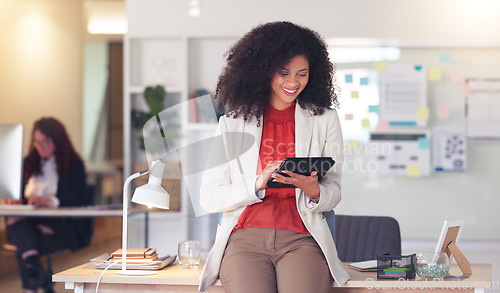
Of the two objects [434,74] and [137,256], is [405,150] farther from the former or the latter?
[137,256]

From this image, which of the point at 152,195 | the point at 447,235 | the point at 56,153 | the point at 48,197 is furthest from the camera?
the point at 56,153

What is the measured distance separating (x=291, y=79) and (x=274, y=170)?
383 millimetres

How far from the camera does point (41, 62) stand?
20.7ft

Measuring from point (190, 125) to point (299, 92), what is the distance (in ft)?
8.44

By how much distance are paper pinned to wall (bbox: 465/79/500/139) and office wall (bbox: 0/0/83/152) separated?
3.73 metres

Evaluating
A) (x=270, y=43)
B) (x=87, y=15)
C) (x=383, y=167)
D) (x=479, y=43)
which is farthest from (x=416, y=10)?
(x=87, y=15)

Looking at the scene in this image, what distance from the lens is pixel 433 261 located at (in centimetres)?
217

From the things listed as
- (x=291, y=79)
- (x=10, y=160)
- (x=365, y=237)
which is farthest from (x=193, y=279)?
(x=10, y=160)

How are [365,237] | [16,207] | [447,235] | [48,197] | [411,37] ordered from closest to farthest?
[447,235] < [365,237] < [16,207] < [48,197] < [411,37]

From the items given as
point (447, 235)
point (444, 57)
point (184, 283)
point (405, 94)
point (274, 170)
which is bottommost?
point (184, 283)

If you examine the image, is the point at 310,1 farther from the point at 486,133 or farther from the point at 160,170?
the point at 160,170

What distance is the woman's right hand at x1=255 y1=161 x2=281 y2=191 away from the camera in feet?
6.56

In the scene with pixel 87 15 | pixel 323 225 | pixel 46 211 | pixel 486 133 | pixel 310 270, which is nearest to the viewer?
pixel 310 270

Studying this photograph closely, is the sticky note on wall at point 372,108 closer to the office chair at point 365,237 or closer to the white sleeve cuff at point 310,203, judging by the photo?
the office chair at point 365,237
